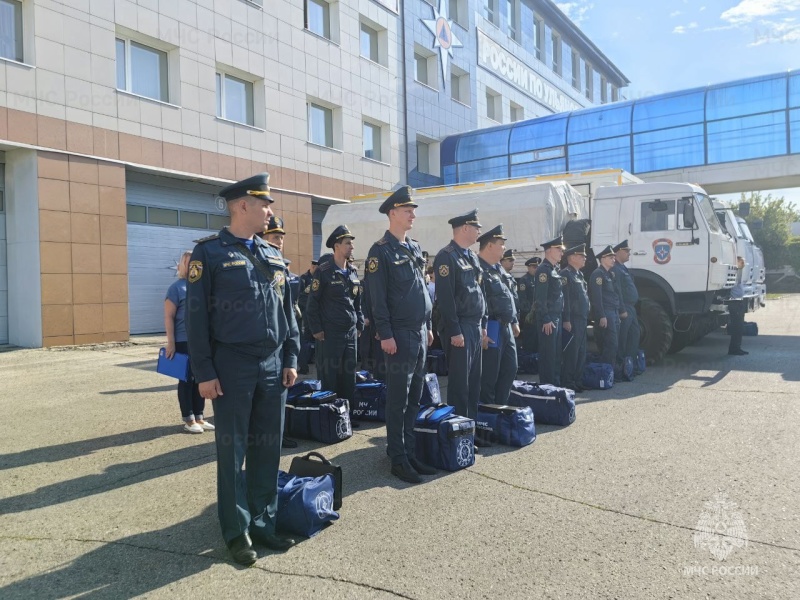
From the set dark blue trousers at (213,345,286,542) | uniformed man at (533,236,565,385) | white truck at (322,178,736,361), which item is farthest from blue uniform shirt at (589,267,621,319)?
dark blue trousers at (213,345,286,542)

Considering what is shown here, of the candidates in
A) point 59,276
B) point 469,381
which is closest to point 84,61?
point 59,276

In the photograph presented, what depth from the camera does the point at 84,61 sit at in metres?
12.2

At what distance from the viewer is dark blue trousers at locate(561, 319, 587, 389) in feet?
25.9

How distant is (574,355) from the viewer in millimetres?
7887

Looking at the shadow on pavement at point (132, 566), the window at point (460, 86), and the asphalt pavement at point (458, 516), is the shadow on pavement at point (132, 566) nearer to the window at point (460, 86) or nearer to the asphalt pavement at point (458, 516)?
the asphalt pavement at point (458, 516)

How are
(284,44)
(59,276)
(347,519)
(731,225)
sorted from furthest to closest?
1. (284,44)
2. (59,276)
3. (731,225)
4. (347,519)

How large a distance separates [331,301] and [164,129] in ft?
32.0

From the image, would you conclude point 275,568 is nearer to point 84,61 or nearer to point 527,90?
point 84,61

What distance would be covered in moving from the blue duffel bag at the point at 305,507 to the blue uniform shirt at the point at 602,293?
→ 222 inches

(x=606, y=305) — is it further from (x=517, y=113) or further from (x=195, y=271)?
(x=517, y=113)

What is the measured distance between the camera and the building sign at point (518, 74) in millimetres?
26094

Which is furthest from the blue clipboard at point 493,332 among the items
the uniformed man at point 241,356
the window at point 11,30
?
the window at point 11,30

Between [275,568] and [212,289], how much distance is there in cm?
148

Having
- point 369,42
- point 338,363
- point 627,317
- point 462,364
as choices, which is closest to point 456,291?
point 462,364
